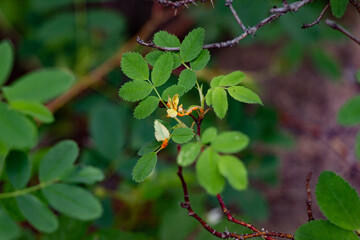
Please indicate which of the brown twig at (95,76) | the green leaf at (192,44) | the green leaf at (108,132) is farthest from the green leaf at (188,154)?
the brown twig at (95,76)

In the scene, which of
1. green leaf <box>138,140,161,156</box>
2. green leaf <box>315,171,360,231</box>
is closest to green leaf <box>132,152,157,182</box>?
green leaf <box>138,140,161,156</box>

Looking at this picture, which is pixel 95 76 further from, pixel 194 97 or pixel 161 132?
pixel 161 132

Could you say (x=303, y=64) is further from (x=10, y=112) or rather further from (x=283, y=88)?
(x=10, y=112)

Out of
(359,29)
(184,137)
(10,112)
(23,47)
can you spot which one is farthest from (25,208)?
(359,29)

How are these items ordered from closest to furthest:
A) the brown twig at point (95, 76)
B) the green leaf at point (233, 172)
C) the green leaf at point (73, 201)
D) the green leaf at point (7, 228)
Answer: the green leaf at point (233, 172) → the green leaf at point (73, 201) → the green leaf at point (7, 228) → the brown twig at point (95, 76)

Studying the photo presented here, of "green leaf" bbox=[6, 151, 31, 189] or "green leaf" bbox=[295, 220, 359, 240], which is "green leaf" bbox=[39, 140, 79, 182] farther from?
"green leaf" bbox=[295, 220, 359, 240]

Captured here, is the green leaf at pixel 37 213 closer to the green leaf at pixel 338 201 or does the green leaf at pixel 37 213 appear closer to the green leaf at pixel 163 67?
the green leaf at pixel 163 67
